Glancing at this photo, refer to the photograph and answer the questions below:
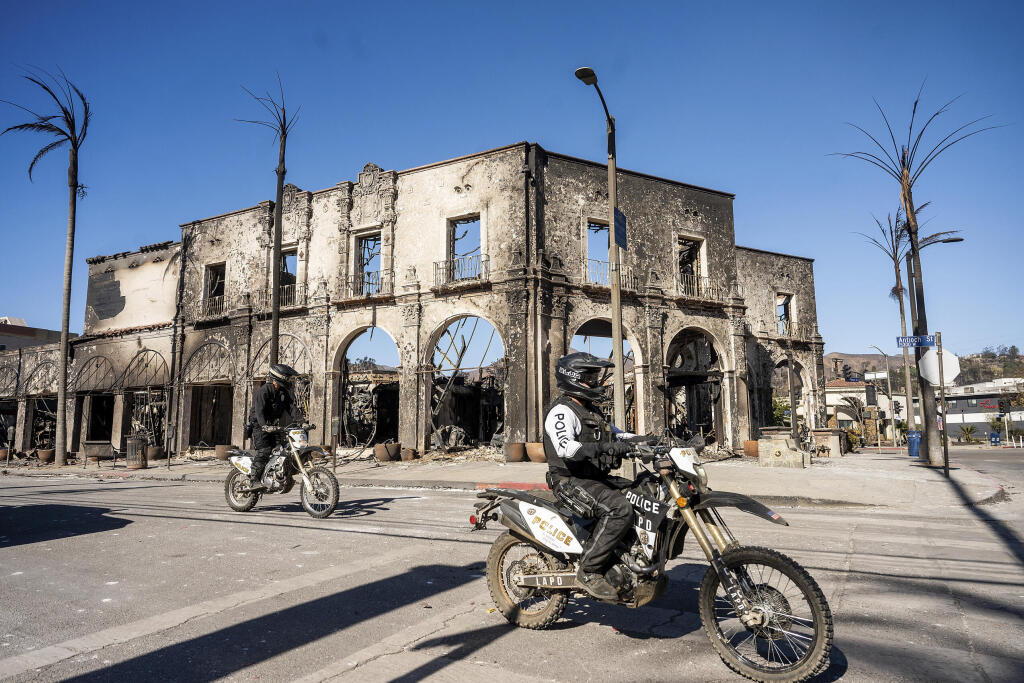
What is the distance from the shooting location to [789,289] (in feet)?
96.5

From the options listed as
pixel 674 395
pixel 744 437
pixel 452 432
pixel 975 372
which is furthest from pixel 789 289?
pixel 975 372

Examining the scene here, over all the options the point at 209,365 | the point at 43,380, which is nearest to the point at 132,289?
the point at 209,365

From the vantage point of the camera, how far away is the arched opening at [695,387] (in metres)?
23.5

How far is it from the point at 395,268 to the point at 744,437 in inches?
593

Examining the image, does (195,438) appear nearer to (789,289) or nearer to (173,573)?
(173,573)

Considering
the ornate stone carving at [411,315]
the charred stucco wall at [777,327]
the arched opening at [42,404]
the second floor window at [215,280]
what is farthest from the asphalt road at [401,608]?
the arched opening at [42,404]

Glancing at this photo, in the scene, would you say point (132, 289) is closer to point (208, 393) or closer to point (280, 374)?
point (208, 393)

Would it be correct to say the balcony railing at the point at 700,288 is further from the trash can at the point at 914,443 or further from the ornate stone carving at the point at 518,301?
the trash can at the point at 914,443

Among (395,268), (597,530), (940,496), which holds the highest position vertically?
(395,268)

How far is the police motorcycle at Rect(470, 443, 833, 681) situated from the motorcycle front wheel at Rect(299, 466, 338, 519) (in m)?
4.29

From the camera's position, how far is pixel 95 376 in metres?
27.8

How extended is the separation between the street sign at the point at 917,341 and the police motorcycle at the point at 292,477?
14.2 metres

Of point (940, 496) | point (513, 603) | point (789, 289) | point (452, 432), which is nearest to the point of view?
point (513, 603)

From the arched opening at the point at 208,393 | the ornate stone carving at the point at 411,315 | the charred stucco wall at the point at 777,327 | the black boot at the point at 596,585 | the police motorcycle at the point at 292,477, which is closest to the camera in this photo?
the black boot at the point at 596,585
